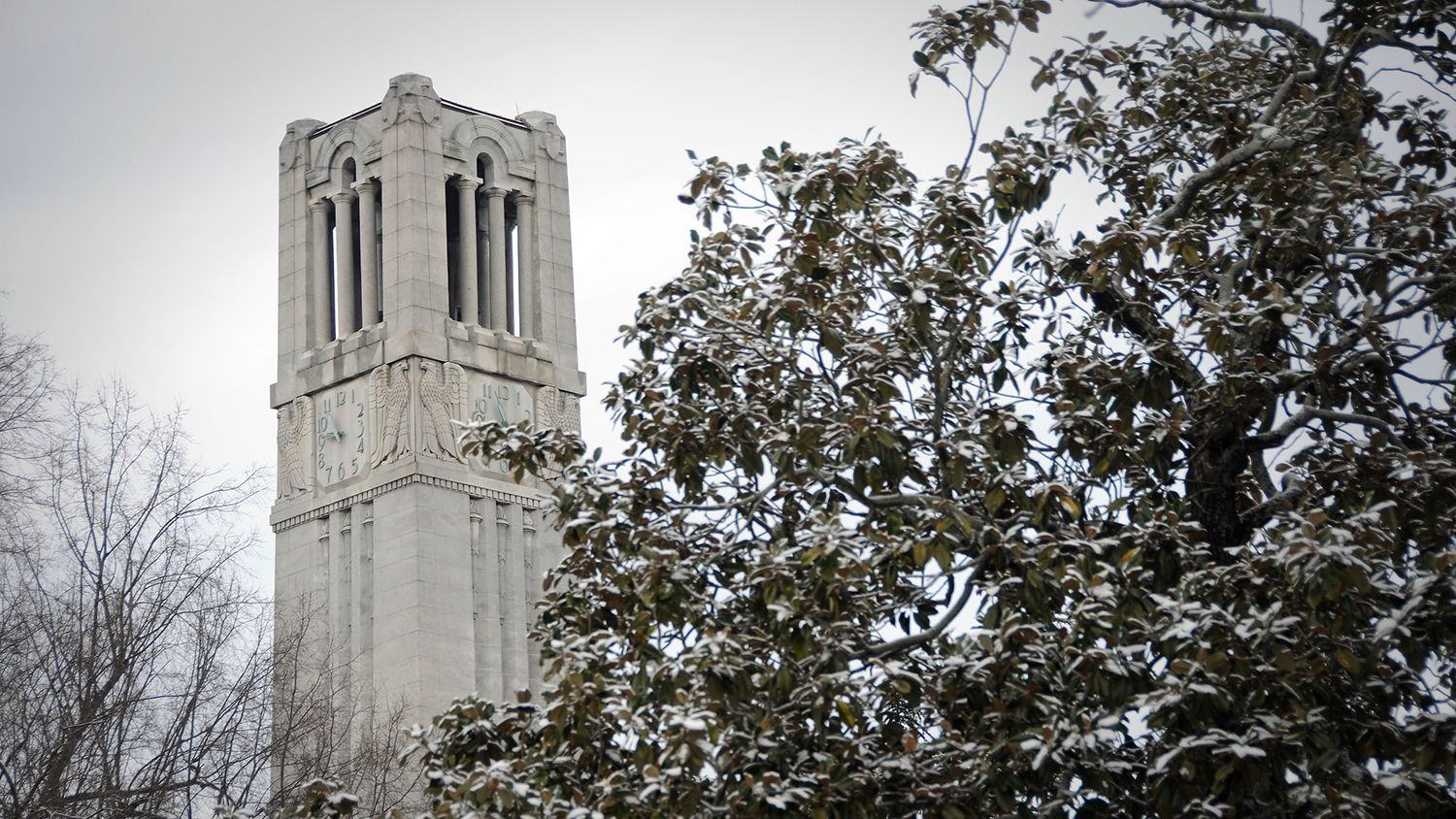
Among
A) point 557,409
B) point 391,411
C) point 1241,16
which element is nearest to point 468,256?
point 557,409

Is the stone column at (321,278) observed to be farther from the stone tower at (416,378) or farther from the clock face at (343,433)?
the clock face at (343,433)

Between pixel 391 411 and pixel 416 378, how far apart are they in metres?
0.96

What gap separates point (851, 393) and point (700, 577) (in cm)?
128

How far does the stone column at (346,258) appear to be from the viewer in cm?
4753

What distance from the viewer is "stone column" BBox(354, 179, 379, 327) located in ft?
154

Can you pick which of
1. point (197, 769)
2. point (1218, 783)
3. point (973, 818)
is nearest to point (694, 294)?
point (973, 818)

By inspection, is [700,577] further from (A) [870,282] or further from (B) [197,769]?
(B) [197,769]

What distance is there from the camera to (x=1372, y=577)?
9297 millimetres

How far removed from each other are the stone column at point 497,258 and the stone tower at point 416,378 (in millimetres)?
47

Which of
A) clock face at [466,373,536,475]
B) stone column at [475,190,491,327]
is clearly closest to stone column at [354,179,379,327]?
stone column at [475,190,491,327]

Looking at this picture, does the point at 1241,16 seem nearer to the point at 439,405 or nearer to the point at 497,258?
the point at 439,405

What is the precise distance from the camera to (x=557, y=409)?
47.3m

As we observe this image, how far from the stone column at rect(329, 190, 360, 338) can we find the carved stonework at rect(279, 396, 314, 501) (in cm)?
212

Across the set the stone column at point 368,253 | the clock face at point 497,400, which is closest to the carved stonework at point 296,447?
the stone column at point 368,253
